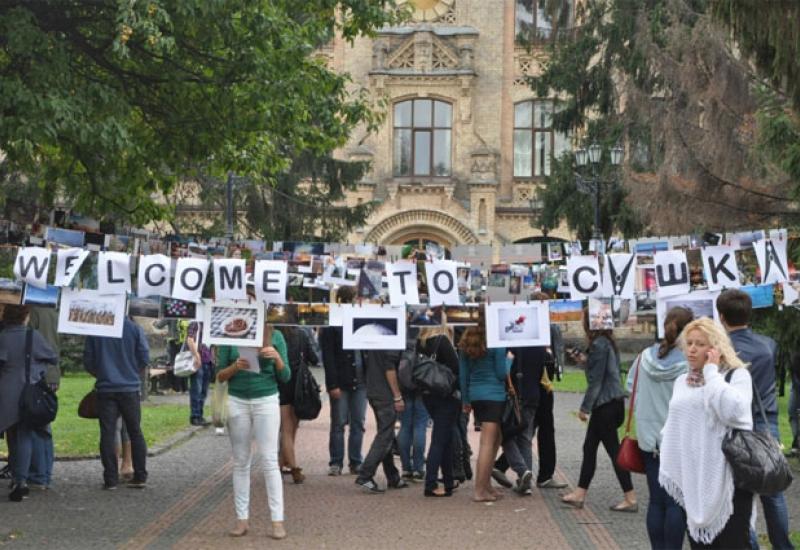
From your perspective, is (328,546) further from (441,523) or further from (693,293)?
(693,293)

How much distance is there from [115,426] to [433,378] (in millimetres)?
2939

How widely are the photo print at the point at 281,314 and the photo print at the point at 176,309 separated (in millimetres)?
595

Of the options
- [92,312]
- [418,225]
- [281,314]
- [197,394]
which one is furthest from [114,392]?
[418,225]

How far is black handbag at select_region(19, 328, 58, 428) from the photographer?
12.5m

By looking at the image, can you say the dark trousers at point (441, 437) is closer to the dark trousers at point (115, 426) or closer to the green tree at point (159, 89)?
the dark trousers at point (115, 426)

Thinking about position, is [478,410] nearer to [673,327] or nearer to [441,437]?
[441,437]

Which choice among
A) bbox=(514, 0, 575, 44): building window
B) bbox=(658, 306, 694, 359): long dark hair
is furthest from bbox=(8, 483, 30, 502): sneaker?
bbox=(514, 0, 575, 44): building window

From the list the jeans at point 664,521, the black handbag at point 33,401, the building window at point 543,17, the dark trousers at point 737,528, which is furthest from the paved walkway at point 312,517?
the building window at point 543,17

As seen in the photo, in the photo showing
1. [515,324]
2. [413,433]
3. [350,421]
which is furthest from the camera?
[350,421]

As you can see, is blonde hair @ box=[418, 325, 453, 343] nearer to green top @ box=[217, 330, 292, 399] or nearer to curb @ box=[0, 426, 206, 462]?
green top @ box=[217, 330, 292, 399]

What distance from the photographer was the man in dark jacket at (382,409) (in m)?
13.2

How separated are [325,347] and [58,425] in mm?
7413

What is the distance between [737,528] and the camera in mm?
7473

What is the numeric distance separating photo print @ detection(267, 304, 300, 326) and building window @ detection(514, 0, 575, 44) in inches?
939
